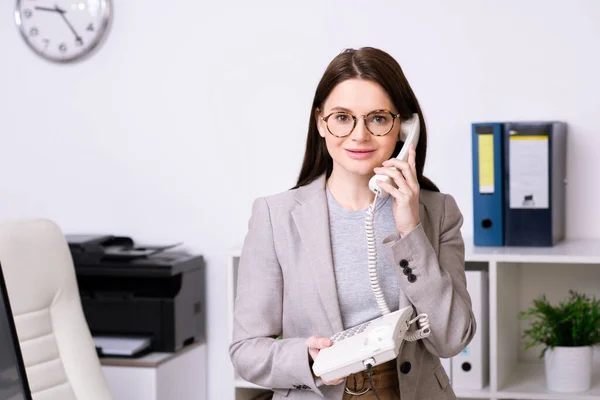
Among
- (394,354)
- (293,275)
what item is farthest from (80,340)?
A: (394,354)

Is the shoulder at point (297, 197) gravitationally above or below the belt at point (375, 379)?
above

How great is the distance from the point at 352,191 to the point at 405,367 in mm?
352

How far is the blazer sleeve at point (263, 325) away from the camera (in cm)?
160

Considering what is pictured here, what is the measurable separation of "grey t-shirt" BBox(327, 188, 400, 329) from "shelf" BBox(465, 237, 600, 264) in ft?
3.26

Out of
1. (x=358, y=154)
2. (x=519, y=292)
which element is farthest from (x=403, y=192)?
(x=519, y=292)

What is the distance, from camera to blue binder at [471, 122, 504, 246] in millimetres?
2770

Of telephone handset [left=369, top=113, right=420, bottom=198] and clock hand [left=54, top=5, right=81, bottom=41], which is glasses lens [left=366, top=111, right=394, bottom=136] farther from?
clock hand [left=54, top=5, right=81, bottom=41]

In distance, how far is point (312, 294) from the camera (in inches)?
66.2

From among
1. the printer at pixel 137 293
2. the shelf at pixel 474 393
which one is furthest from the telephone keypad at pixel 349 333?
the printer at pixel 137 293

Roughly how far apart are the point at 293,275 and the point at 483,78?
157cm

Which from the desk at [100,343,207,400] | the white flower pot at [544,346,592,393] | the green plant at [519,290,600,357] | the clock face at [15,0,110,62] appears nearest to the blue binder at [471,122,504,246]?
the green plant at [519,290,600,357]

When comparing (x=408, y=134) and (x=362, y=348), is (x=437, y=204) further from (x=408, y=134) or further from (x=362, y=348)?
Answer: (x=362, y=348)

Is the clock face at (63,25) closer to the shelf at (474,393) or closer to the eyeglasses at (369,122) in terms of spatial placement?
the shelf at (474,393)

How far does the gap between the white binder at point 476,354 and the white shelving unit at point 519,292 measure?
0.09ft
